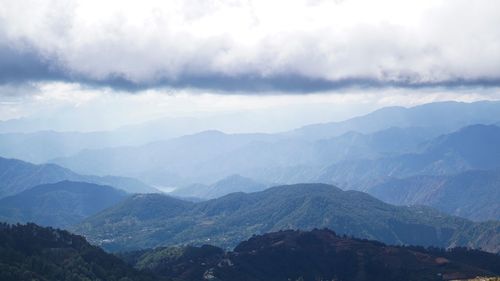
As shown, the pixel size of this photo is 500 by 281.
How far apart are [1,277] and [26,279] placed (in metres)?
8.09

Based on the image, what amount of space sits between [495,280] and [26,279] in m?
151

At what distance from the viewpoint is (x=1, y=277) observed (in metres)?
195

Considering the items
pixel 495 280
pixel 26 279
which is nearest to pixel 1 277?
pixel 26 279

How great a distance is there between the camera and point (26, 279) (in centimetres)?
19962

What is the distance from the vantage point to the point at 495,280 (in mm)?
186000

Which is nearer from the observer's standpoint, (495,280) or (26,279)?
(495,280)

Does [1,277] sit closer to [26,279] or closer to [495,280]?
[26,279]

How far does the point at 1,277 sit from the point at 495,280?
157 m
